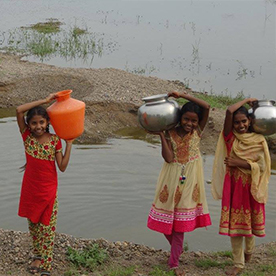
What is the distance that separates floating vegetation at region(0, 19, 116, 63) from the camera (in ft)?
54.2

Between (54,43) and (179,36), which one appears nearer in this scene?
(54,43)

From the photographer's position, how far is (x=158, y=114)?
419 centimetres

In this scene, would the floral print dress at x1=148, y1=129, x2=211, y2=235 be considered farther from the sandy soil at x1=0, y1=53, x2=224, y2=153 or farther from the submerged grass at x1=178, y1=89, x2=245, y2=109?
the submerged grass at x1=178, y1=89, x2=245, y2=109

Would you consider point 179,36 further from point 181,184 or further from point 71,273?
point 71,273

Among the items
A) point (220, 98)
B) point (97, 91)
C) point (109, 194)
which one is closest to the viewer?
point (109, 194)

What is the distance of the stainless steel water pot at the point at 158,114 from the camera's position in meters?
4.20

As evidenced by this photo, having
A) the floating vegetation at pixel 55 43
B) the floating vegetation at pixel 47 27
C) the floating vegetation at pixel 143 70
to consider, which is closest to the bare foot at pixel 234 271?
the floating vegetation at pixel 143 70

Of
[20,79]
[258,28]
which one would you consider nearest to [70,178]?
[20,79]

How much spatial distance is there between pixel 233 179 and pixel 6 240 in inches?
74.3

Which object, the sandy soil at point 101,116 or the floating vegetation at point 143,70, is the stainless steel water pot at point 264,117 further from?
the floating vegetation at point 143,70

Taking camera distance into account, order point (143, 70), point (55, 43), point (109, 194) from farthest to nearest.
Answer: point (55, 43)
point (143, 70)
point (109, 194)

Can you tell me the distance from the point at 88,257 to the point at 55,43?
44.0 feet

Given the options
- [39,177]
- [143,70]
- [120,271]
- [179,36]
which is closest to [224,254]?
[120,271]

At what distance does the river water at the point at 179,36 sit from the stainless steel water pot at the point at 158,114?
8.44 metres
